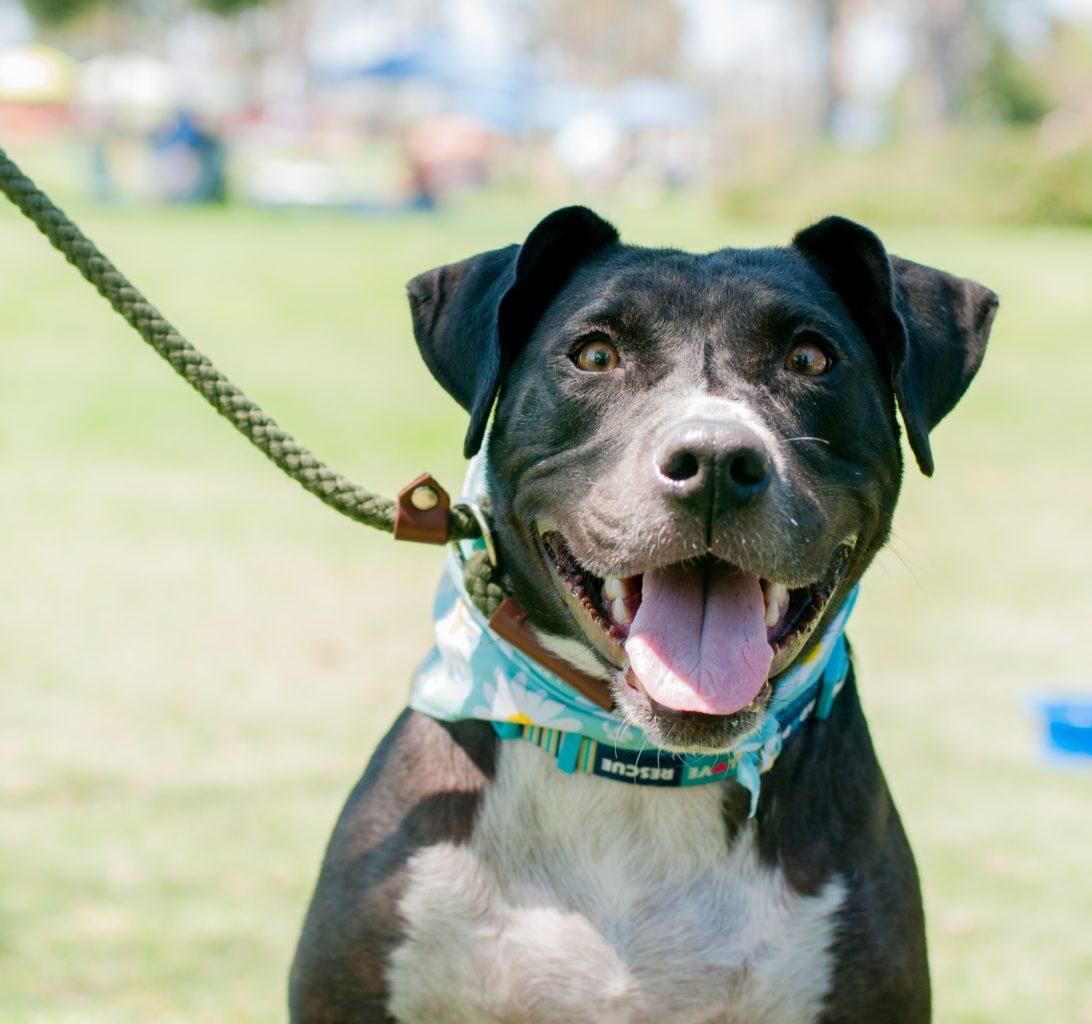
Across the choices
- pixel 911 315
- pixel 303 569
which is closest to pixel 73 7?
pixel 303 569

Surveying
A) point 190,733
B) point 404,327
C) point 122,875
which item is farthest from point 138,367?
point 122,875

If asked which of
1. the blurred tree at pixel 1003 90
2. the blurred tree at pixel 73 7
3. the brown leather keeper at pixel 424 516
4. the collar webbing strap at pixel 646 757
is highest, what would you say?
the blurred tree at pixel 1003 90

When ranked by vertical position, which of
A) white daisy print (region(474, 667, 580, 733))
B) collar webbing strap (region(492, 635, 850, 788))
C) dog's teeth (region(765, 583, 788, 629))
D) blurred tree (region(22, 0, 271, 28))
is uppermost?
blurred tree (region(22, 0, 271, 28))

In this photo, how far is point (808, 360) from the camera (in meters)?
3.19

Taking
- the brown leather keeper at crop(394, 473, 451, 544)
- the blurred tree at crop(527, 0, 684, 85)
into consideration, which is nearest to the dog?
the brown leather keeper at crop(394, 473, 451, 544)

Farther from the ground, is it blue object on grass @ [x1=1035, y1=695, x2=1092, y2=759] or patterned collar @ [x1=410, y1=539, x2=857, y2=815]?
blue object on grass @ [x1=1035, y1=695, x2=1092, y2=759]

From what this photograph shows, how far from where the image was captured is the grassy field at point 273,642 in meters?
5.01

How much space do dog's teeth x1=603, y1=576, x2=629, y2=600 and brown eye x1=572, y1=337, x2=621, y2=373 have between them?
1.34 feet

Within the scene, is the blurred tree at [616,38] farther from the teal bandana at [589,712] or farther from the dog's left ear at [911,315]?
the teal bandana at [589,712]

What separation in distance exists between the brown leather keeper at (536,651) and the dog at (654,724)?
17 mm

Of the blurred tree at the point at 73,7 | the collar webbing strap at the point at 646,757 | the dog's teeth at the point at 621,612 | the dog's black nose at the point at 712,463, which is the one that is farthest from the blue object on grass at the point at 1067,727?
the blurred tree at the point at 73,7

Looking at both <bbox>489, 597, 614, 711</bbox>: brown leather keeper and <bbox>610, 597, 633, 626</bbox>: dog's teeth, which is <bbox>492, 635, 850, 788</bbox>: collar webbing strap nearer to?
<bbox>489, 597, 614, 711</bbox>: brown leather keeper

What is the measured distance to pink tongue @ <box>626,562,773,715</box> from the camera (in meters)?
2.91

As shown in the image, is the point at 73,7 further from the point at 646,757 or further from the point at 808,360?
the point at 646,757
